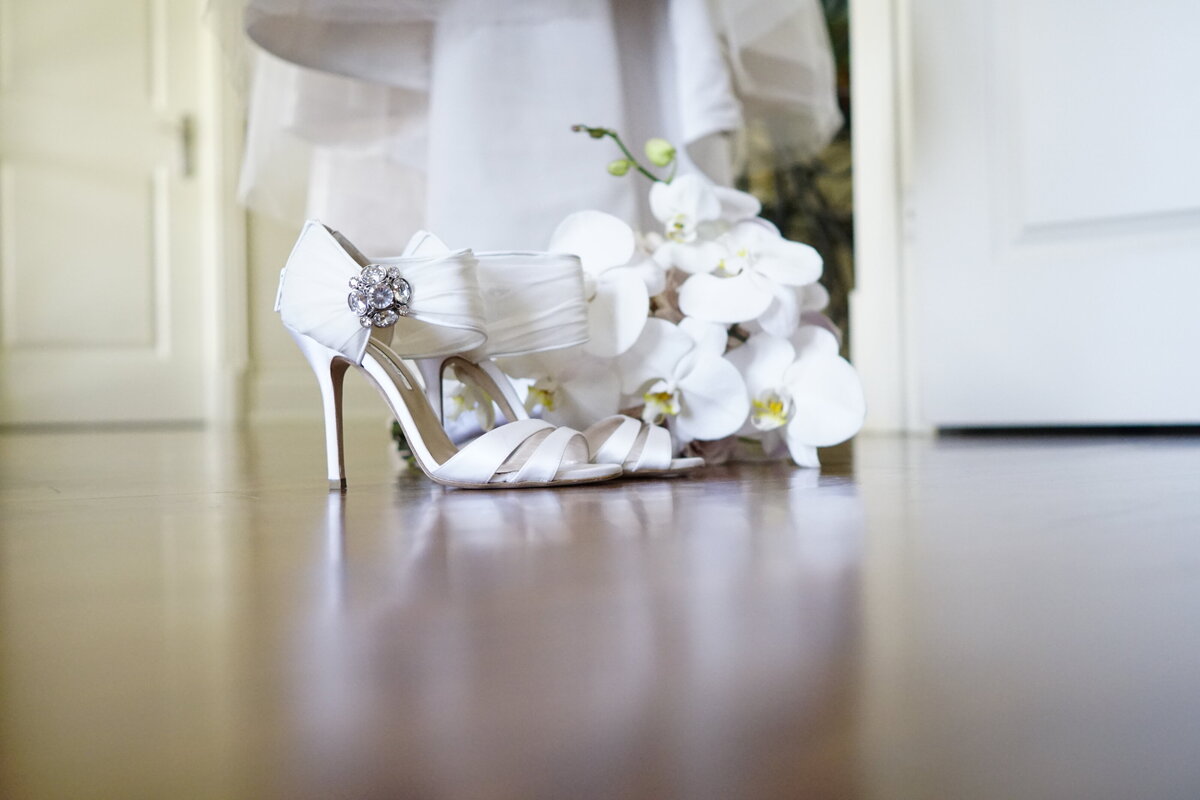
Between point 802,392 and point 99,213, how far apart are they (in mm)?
2836

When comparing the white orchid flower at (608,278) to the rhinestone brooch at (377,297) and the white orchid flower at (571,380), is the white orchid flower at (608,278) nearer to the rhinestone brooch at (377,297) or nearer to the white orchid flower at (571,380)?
the white orchid flower at (571,380)

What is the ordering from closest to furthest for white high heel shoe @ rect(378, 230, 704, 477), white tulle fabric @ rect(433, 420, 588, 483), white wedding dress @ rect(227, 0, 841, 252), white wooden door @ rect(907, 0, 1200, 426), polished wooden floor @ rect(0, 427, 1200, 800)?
polished wooden floor @ rect(0, 427, 1200, 800)
white tulle fabric @ rect(433, 420, 588, 483)
white high heel shoe @ rect(378, 230, 704, 477)
white wedding dress @ rect(227, 0, 841, 252)
white wooden door @ rect(907, 0, 1200, 426)

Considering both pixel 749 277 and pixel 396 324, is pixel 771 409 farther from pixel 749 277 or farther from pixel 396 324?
pixel 396 324

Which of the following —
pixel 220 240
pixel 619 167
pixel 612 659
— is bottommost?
pixel 612 659

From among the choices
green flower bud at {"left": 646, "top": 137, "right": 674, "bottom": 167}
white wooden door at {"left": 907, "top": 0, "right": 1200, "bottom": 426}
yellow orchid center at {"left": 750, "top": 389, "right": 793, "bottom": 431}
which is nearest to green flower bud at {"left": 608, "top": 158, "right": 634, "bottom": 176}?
green flower bud at {"left": 646, "top": 137, "right": 674, "bottom": 167}

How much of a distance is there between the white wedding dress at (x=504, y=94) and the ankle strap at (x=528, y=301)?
227 millimetres

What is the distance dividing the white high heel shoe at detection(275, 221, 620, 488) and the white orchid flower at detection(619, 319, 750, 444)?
0.51ft

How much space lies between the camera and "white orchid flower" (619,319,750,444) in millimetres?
797

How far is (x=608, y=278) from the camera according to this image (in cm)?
80

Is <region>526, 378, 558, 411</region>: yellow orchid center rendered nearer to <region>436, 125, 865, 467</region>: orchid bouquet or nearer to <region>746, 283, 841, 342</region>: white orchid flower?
<region>436, 125, 865, 467</region>: orchid bouquet

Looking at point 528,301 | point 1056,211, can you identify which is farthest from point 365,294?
point 1056,211

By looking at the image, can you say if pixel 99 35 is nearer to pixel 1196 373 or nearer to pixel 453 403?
pixel 453 403

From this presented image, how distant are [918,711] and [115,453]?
1342 millimetres

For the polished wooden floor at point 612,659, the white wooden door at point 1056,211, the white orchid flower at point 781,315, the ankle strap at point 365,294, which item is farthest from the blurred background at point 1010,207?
the polished wooden floor at point 612,659
